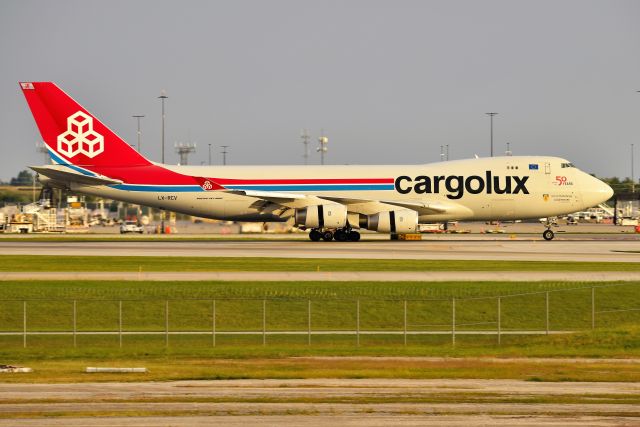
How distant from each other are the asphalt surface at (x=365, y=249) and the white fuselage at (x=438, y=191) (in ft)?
7.67

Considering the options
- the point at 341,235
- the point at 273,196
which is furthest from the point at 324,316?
the point at 341,235

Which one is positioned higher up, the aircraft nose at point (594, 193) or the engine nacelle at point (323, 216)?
the aircraft nose at point (594, 193)

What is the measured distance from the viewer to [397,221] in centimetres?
6356

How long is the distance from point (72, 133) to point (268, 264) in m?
25.6

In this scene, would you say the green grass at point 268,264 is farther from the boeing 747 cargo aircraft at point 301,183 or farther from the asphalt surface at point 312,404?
the asphalt surface at point 312,404

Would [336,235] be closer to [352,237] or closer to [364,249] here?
[352,237]

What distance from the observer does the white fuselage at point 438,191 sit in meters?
66.4

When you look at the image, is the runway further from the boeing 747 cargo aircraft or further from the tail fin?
the tail fin

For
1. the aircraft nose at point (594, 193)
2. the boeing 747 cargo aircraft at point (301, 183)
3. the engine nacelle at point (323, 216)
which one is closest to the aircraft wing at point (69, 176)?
the boeing 747 cargo aircraft at point (301, 183)

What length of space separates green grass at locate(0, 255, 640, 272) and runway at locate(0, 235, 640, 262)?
7.40ft

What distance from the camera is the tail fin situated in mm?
67562

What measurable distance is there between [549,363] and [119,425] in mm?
12768

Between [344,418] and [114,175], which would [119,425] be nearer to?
[344,418]

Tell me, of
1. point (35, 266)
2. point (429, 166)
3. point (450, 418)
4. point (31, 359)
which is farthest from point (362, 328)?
point (429, 166)
